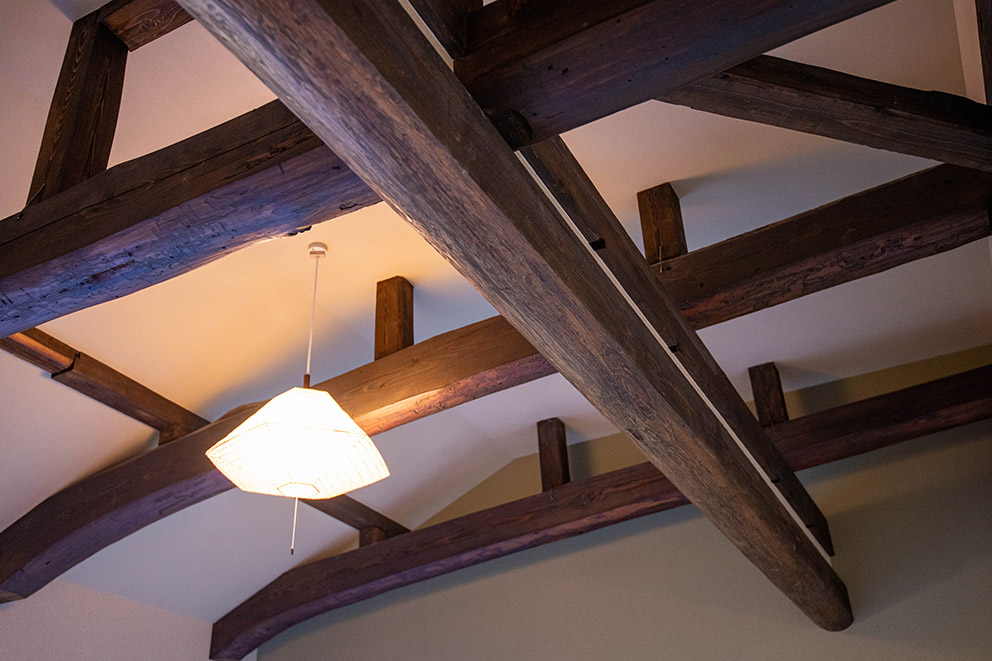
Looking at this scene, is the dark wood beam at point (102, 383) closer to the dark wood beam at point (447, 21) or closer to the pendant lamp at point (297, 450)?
the pendant lamp at point (297, 450)

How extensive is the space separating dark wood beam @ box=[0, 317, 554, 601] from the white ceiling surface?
24cm

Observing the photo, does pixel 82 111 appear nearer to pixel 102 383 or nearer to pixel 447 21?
pixel 102 383

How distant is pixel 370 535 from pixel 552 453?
1411 mm

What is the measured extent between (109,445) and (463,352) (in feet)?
6.88

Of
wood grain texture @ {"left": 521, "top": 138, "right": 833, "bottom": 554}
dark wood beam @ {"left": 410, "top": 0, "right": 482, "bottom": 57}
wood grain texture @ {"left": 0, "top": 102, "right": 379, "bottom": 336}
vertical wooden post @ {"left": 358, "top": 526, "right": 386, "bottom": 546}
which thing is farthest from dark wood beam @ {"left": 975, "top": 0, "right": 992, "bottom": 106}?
vertical wooden post @ {"left": 358, "top": 526, "right": 386, "bottom": 546}

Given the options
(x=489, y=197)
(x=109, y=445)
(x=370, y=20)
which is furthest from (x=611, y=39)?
(x=109, y=445)

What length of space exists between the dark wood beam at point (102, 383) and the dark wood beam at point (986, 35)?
12.1ft

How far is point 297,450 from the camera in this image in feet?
10.8

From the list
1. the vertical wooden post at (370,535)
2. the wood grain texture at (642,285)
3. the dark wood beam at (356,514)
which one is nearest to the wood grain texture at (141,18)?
the wood grain texture at (642,285)

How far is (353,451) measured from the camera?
341 centimetres

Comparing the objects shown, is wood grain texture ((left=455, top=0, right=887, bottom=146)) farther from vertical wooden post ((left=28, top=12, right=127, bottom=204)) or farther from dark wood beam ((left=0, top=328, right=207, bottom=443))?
dark wood beam ((left=0, top=328, right=207, bottom=443))

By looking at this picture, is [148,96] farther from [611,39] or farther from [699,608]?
[699,608]

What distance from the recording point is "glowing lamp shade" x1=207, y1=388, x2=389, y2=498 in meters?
3.28

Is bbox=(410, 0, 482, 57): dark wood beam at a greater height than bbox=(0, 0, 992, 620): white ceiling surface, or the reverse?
bbox=(0, 0, 992, 620): white ceiling surface
